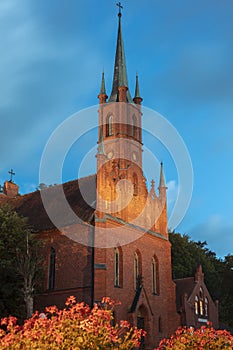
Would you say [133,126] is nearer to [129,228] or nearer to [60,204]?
[60,204]

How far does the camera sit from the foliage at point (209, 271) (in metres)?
55.8

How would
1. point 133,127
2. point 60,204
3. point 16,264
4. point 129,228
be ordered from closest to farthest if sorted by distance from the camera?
point 16,264 < point 129,228 < point 60,204 < point 133,127

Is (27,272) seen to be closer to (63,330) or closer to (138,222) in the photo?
(138,222)

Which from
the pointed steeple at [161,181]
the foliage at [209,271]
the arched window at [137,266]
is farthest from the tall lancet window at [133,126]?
the foliage at [209,271]

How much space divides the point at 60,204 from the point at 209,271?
2913cm

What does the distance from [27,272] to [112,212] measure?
27.4 ft

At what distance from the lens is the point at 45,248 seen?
1502 inches

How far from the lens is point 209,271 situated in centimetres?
6184

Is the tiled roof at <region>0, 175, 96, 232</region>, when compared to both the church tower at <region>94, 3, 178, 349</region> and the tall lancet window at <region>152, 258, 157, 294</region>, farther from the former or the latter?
the tall lancet window at <region>152, 258, 157, 294</region>

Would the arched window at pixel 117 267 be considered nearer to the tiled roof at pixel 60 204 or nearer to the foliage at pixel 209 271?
the tiled roof at pixel 60 204

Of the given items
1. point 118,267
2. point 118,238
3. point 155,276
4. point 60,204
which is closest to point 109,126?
point 60,204

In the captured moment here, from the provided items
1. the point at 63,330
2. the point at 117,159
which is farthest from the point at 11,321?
the point at 117,159

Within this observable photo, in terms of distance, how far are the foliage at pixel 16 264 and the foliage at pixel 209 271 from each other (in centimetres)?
2822

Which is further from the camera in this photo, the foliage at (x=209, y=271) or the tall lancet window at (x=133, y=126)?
the foliage at (x=209, y=271)
